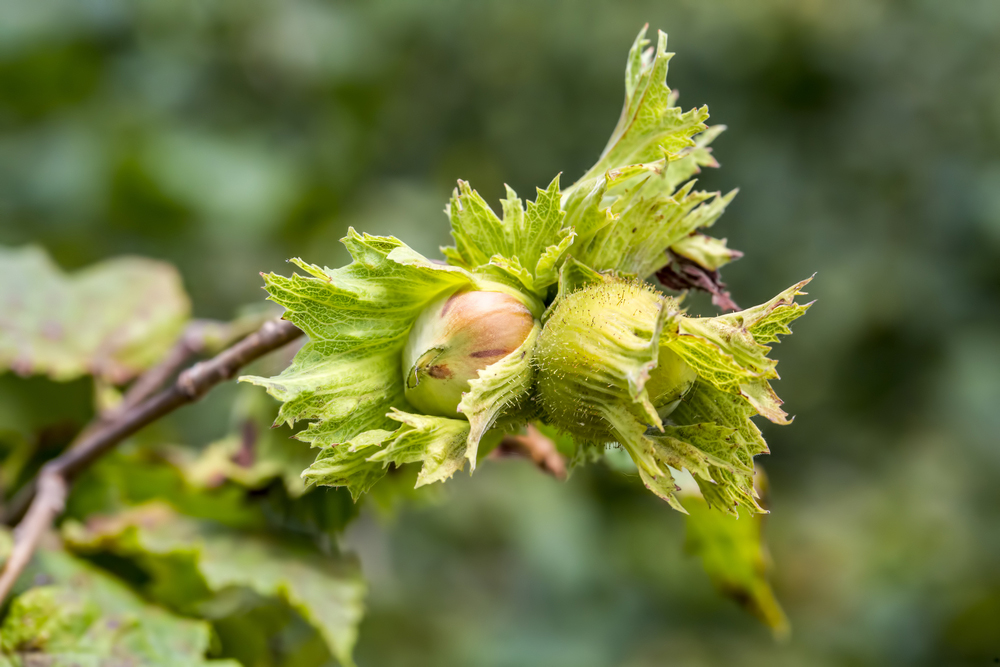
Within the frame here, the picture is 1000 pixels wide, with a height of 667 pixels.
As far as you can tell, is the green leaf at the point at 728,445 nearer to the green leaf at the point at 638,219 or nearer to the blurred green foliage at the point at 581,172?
the green leaf at the point at 638,219

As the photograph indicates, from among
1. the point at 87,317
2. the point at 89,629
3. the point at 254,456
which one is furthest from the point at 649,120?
the point at 87,317

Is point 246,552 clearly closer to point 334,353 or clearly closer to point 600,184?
point 334,353

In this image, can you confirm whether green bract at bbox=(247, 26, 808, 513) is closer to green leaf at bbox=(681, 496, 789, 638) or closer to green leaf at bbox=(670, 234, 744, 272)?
green leaf at bbox=(670, 234, 744, 272)

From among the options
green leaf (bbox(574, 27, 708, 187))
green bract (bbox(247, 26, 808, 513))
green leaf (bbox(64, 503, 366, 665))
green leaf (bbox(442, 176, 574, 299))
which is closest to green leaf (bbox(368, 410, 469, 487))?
green bract (bbox(247, 26, 808, 513))

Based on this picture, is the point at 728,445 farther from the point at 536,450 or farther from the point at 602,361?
the point at 536,450

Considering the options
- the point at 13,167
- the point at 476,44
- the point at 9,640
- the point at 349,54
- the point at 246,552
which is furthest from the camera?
the point at 476,44

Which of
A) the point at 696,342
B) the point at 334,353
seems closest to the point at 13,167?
the point at 334,353
